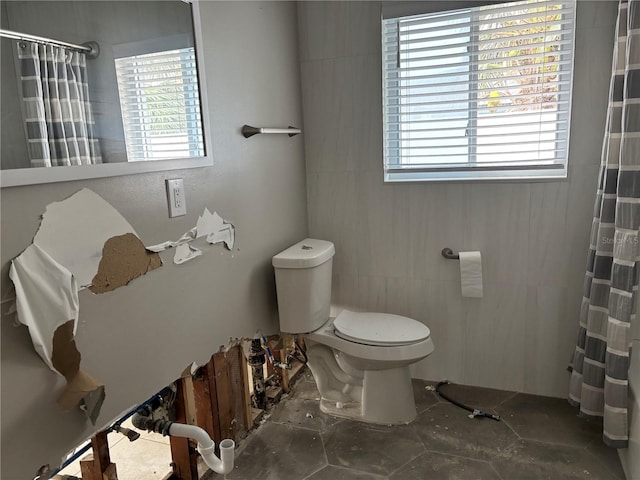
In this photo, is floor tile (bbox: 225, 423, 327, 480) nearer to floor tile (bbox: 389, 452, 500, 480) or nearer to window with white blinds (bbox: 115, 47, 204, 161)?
floor tile (bbox: 389, 452, 500, 480)

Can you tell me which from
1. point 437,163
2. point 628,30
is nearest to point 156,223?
point 437,163

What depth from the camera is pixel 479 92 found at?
7.41 ft

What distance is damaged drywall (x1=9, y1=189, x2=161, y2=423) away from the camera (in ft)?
3.65

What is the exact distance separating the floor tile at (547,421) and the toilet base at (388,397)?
1.57 feet

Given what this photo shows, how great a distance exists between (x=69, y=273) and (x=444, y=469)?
64.2 inches

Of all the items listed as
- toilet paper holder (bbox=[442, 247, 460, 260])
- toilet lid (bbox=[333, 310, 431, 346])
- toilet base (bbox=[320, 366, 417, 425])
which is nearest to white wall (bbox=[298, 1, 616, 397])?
toilet paper holder (bbox=[442, 247, 460, 260])

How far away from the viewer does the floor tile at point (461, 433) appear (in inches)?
80.7

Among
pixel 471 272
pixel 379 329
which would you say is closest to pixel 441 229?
pixel 471 272

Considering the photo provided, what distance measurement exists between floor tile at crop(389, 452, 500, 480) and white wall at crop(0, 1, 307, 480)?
2.88ft

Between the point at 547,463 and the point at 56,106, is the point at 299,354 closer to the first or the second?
the point at 547,463

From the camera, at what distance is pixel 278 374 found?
253 centimetres

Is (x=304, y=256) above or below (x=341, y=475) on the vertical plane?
above

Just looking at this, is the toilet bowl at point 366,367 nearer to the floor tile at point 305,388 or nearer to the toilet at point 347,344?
the toilet at point 347,344

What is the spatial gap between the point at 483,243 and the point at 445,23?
3.59 feet
